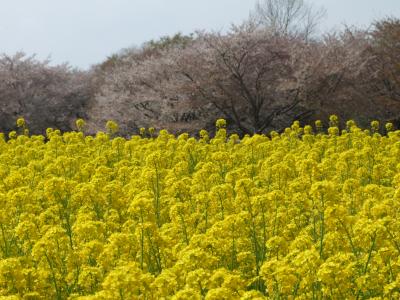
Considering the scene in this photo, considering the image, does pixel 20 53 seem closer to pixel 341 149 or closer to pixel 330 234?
pixel 341 149

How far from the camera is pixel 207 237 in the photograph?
20.5ft

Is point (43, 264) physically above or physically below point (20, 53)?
below

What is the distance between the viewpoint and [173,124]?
2797 centimetres

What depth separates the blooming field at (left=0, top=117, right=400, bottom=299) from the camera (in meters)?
5.03

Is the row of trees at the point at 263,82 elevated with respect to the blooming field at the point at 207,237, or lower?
elevated

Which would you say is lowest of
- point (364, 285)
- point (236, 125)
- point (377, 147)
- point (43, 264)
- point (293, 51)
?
point (364, 285)

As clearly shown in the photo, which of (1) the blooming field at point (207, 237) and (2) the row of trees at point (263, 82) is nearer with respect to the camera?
(1) the blooming field at point (207, 237)

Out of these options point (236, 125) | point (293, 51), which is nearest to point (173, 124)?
point (236, 125)

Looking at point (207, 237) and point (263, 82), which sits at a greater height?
point (263, 82)

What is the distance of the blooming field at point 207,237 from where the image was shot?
5027mm

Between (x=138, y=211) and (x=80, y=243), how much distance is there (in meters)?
0.86

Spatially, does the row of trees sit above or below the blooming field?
above

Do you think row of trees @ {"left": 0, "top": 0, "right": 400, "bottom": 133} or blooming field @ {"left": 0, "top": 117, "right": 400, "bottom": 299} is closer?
blooming field @ {"left": 0, "top": 117, "right": 400, "bottom": 299}

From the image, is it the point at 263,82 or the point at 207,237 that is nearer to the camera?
the point at 207,237
